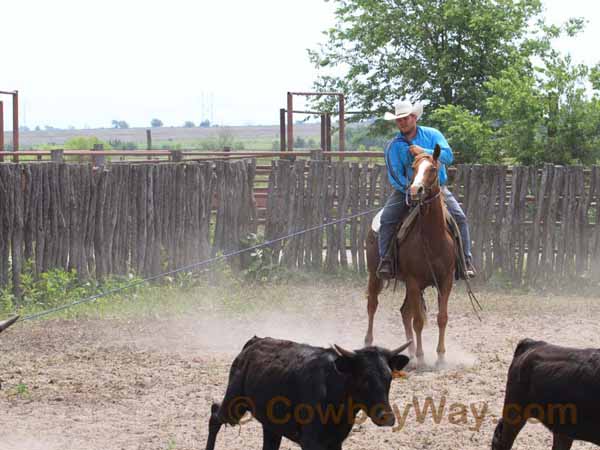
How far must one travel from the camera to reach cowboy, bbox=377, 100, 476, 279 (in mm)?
9766

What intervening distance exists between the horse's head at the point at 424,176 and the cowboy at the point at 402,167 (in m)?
0.37

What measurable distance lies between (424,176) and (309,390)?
409 cm

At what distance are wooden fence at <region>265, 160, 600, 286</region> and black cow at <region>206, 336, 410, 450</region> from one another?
933 centimetres

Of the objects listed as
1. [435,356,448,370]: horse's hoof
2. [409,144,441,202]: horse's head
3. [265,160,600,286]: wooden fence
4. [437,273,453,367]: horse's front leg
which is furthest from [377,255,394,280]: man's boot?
[265,160,600,286]: wooden fence

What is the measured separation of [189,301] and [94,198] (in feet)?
6.25

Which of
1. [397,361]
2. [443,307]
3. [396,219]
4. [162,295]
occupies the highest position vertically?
[396,219]

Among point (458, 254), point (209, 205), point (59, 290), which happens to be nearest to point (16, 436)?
point (458, 254)

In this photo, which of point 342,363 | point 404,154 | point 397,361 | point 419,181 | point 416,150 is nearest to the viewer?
point 342,363

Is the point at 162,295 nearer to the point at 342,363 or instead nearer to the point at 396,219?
the point at 396,219

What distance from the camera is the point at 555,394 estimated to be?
5578 mm

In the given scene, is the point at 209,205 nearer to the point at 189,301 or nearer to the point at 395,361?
the point at 189,301

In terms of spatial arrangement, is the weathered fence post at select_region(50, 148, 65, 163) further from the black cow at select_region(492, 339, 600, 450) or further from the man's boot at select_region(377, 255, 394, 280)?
the black cow at select_region(492, 339, 600, 450)

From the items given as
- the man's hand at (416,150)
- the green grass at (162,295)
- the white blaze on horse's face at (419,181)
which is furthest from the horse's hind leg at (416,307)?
the green grass at (162,295)

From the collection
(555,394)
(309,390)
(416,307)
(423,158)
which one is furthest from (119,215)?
(555,394)
